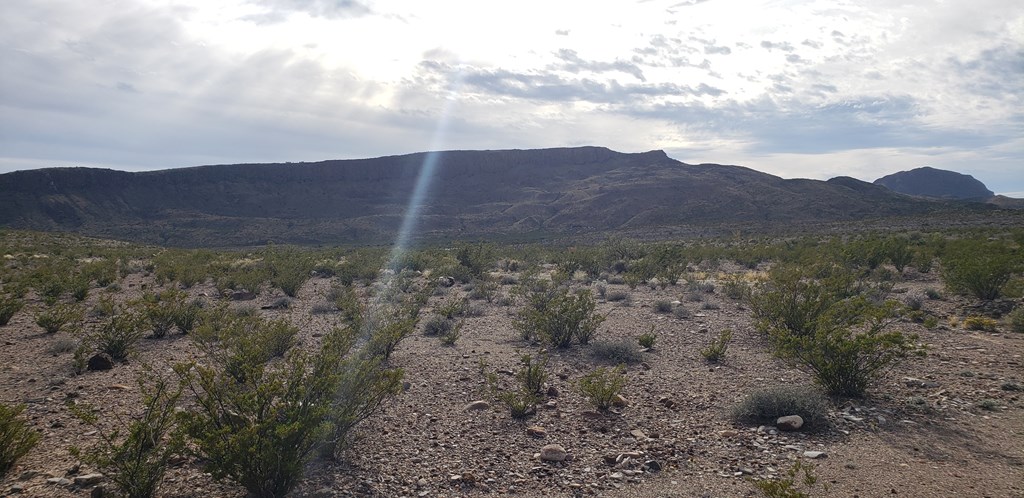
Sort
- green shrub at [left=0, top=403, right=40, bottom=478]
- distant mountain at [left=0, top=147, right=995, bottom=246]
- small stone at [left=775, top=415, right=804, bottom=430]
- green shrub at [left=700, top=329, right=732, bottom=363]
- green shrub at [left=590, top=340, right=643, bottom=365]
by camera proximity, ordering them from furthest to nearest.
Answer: distant mountain at [left=0, top=147, right=995, bottom=246] → green shrub at [left=590, top=340, right=643, bottom=365] → green shrub at [left=700, top=329, right=732, bottom=363] → small stone at [left=775, top=415, right=804, bottom=430] → green shrub at [left=0, top=403, right=40, bottom=478]

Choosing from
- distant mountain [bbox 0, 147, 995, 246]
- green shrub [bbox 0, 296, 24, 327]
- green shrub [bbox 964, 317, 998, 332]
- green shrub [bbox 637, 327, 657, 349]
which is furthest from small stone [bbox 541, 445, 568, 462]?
distant mountain [bbox 0, 147, 995, 246]

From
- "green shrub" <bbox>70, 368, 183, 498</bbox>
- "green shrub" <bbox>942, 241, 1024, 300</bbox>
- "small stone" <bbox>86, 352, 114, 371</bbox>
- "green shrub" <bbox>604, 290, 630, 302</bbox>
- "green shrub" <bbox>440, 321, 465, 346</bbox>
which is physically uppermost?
"green shrub" <bbox>942, 241, 1024, 300</bbox>

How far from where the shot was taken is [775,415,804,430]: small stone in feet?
20.5

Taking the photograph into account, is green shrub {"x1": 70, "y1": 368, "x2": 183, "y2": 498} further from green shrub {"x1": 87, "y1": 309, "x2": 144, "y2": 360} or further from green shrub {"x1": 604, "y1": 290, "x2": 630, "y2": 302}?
green shrub {"x1": 604, "y1": 290, "x2": 630, "y2": 302}

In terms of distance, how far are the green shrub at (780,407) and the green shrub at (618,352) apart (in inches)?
117

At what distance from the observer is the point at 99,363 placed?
28.3ft

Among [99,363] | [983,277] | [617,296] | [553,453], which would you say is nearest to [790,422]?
[553,453]

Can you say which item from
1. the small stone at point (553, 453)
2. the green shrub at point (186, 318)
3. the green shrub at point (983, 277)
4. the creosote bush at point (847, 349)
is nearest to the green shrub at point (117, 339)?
the green shrub at point (186, 318)

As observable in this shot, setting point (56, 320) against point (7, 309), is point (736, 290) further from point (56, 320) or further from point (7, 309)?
point (7, 309)

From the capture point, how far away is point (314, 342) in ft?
36.7

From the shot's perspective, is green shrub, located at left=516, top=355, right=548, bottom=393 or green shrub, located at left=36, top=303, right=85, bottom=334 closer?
green shrub, located at left=516, top=355, right=548, bottom=393

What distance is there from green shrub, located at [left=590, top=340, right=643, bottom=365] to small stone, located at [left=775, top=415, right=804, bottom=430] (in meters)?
3.44

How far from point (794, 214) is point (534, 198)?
44.1 meters

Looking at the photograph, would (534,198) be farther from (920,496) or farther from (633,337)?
(920,496)
